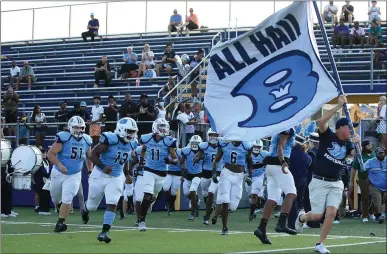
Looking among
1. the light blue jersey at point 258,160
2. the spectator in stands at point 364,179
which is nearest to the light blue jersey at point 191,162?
the light blue jersey at point 258,160

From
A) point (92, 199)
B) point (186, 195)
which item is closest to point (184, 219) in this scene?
point (186, 195)

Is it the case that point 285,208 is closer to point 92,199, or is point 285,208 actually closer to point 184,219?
point 92,199

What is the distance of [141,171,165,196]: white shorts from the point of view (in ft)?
55.6

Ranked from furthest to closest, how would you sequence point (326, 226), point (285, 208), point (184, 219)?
point (184, 219) → point (285, 208) → point (326, 226)

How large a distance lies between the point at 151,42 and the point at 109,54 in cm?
157

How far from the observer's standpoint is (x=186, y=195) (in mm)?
23078

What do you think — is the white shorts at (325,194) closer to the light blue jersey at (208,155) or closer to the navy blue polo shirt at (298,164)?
the navy blue polo shirt at (298,164)

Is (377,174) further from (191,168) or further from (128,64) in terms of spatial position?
(128,64)

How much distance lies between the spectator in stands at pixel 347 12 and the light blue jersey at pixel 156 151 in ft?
45.5

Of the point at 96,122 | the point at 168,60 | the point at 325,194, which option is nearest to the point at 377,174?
the point at 96,122

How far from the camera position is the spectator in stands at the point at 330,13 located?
101 ft

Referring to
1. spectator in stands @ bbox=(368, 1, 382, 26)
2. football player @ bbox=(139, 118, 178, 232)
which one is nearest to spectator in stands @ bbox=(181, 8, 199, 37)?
spectator in stands @ bbox=(368, 1, 382, 26)

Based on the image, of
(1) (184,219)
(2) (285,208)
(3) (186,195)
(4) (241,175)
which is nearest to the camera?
(2) (285,208)

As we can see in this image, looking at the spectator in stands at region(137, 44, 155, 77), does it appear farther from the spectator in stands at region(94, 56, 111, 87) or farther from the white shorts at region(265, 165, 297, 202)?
the white shorts at region(265, 165, 297, 202)
